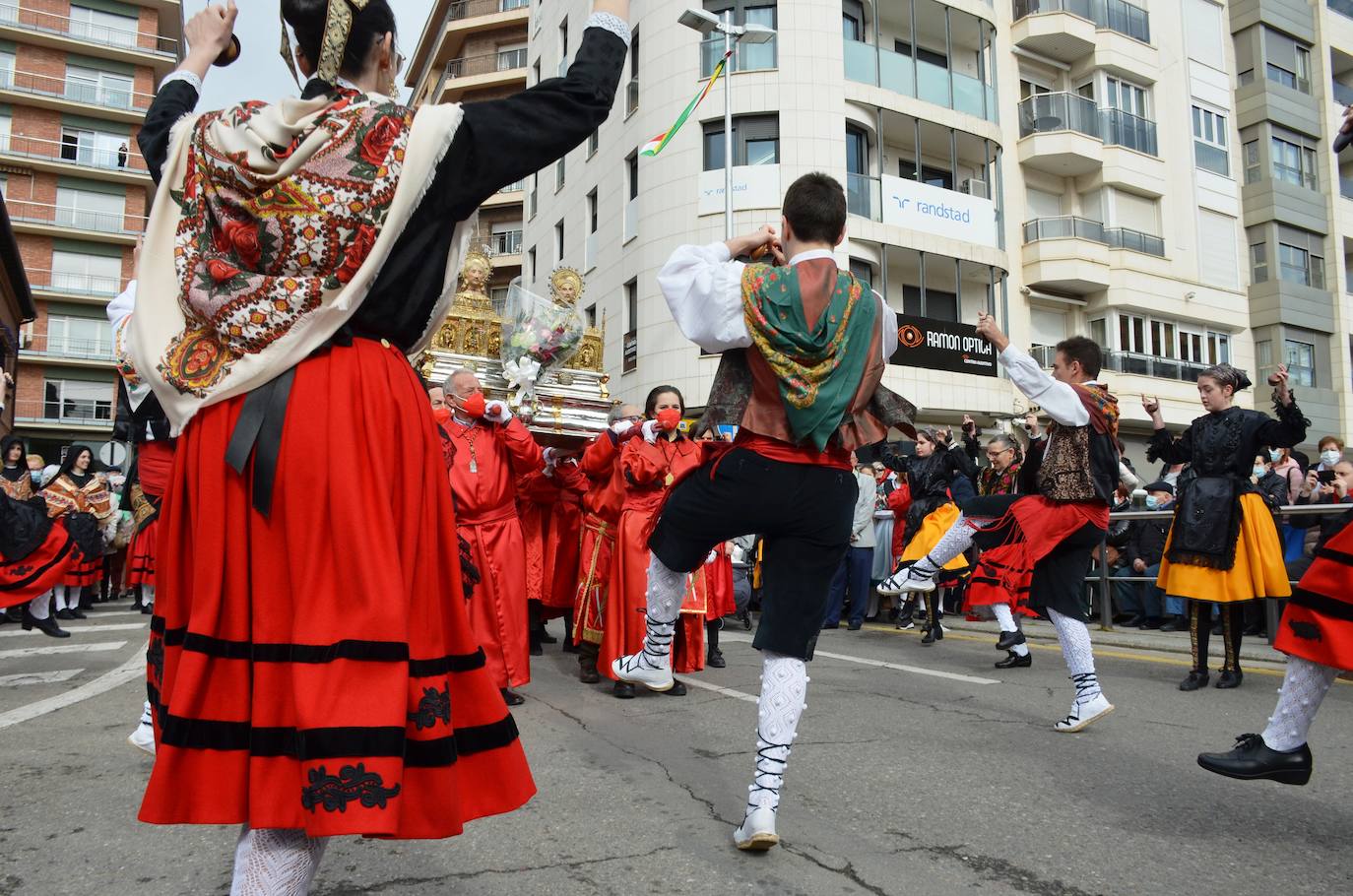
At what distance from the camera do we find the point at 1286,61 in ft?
104

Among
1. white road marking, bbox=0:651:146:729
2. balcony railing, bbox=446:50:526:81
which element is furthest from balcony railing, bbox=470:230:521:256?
white road marking, bbox=0:651:146:729

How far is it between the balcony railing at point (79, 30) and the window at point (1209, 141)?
4520 centimetres

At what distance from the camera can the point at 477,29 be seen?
41969 mm

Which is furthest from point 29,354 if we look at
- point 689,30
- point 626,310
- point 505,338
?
point 505,338

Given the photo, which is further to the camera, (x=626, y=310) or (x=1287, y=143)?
(x=1287, y=143)

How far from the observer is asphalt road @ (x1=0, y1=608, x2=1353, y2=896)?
118 inches

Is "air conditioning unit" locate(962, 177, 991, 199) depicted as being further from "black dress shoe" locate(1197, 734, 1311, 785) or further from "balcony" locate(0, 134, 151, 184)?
"balcony" locate(0, 134, 151, 184)

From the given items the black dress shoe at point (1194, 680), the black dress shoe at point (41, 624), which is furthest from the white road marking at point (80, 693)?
the black dress shoe at point (1194, 680)

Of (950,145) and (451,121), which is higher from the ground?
(950,145)

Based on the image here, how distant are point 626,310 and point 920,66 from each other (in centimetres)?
968

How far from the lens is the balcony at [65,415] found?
44500 mm

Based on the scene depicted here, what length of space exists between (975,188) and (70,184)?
41346 mm

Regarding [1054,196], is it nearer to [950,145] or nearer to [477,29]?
[950,145]

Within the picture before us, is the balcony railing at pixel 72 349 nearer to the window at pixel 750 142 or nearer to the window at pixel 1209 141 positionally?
the window at pixel 750 142
